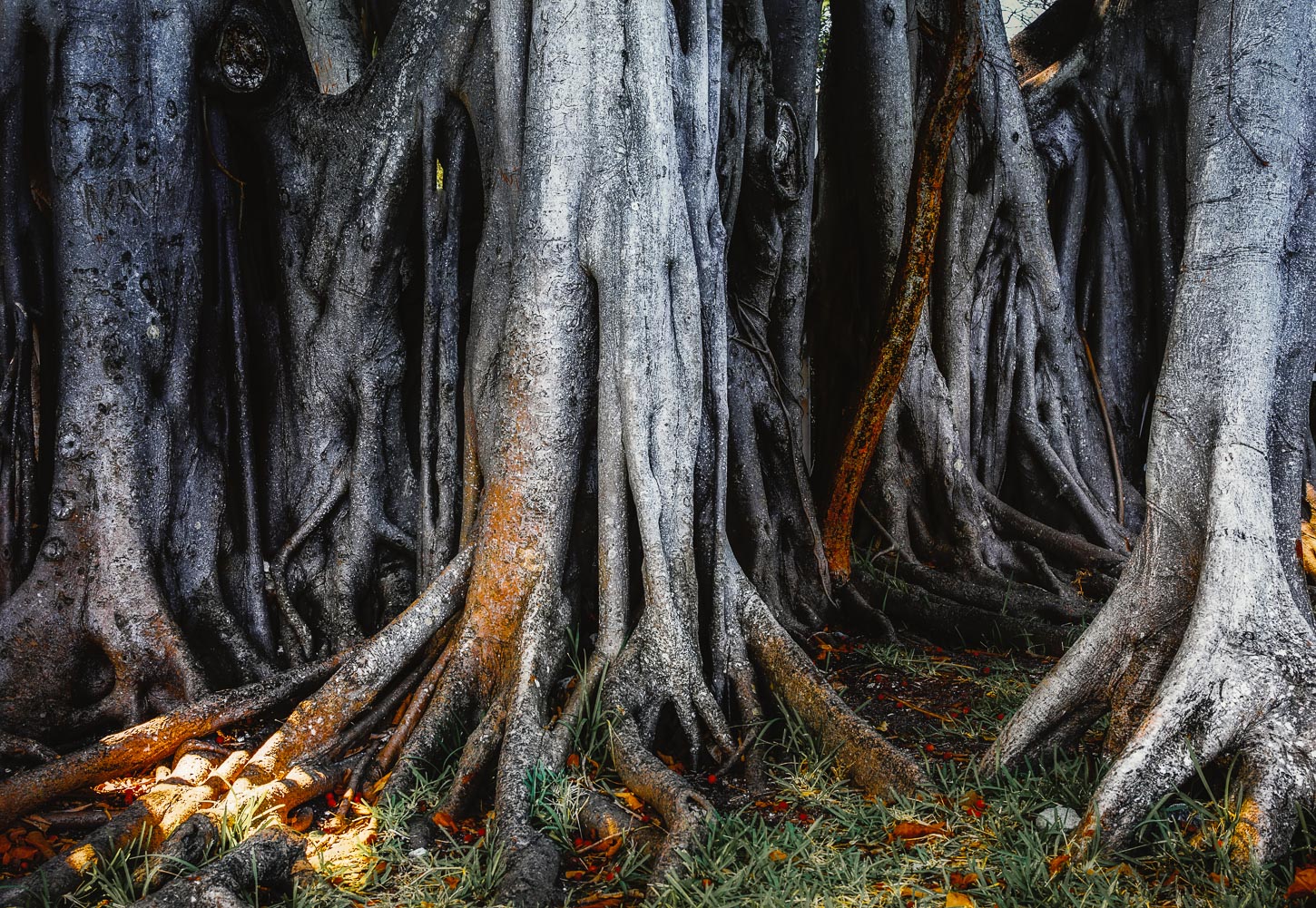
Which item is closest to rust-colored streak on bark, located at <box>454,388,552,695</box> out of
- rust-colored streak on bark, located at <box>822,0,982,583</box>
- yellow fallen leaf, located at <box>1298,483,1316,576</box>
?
rust-colored streak on bark, located at <box>822,0,982,583</box>

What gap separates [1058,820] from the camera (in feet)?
7.58

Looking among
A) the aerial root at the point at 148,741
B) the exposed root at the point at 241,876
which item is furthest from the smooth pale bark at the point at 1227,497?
the aerial root at the point at 148,741

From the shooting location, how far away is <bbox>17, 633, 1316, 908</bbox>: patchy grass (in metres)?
2.12

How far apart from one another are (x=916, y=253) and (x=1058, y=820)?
226 centimetres

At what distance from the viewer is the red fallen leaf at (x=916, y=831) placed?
7.90 feet

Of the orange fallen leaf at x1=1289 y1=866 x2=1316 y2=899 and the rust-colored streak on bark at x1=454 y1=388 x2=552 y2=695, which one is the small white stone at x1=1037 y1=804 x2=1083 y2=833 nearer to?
the orange fallen leaf at x1=1289 y1=866 x2=1316 y2=899

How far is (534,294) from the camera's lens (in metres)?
3.18

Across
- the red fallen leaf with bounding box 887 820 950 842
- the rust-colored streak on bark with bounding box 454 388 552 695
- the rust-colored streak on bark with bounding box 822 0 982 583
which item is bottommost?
the red fallen leaf with bounding box 887 820 950 842

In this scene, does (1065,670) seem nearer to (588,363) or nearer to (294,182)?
(588,363)

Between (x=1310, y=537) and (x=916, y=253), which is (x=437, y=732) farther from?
(x=1310, y=537)

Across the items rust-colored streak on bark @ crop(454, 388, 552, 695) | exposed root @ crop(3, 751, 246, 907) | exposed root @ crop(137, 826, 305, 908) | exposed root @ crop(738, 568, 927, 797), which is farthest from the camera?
rust-colored streak on bark @ crop(454, 388, 552, 695)

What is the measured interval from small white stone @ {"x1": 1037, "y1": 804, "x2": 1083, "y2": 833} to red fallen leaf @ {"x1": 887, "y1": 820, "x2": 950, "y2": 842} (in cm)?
23

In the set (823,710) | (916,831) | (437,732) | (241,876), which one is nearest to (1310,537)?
(823,710)

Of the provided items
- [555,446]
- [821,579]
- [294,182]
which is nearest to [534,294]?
[555,446]
